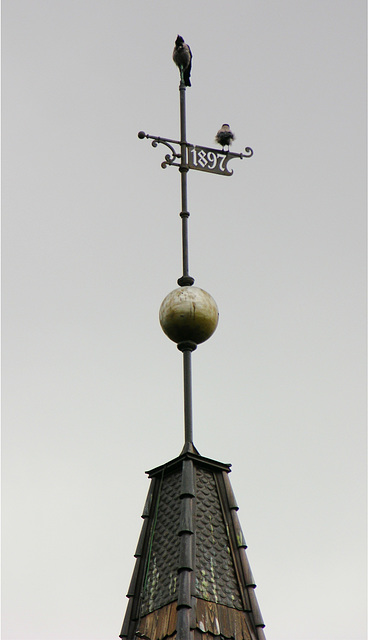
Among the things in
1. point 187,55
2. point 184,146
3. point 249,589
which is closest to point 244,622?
point 249,589

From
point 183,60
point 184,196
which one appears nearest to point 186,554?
point 184,196

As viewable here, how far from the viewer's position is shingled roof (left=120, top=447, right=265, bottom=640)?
9281mm

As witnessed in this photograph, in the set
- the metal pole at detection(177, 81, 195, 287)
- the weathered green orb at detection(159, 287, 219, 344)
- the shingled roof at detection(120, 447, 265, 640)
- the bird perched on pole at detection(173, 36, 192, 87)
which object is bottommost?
the shingled roof at detection(120, 447, 265, 640)

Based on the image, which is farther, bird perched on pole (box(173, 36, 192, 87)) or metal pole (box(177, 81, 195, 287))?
bird perched on pole (box(173, 36, 192, 87))

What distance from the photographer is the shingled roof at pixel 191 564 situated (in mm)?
9281

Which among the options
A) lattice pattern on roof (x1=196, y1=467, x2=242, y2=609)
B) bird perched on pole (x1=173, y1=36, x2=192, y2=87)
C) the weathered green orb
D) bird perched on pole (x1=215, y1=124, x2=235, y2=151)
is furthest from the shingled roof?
bird perched on pole (x1=173, y1=36, x2=192, y2=87)

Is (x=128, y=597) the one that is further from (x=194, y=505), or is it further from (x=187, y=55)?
(x=187, y=55)

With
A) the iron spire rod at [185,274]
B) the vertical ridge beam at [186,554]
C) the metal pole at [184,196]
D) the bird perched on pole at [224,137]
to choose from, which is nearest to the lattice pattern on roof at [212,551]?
the vertical ridge beam at [186,554]

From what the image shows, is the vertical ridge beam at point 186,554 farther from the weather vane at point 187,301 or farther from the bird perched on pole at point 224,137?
the bird perched on pole at point 224,137

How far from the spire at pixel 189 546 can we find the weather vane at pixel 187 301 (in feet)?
0.04

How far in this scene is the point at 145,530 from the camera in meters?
10.4

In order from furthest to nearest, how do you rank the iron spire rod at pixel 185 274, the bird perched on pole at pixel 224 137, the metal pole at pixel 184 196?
the bird perched on pole at pixel 224 137 < the metal pole at pixel 184 196 < the iron spire rod at pixel 185 274

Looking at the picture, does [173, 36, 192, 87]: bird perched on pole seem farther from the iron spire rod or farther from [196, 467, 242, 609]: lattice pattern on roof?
[196, 467, 242, 609]: lattice pattern on roof

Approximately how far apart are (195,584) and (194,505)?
0.92 metres
